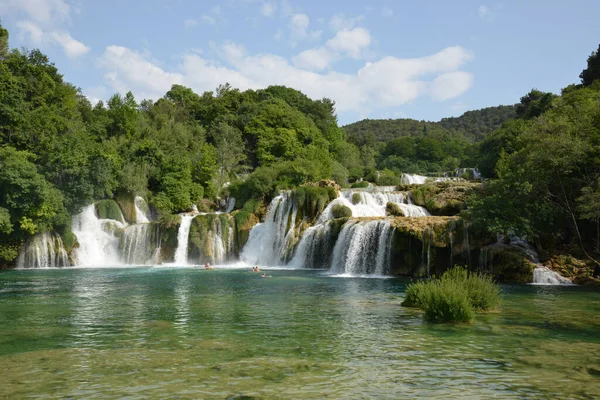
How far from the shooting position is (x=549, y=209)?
1061 inches

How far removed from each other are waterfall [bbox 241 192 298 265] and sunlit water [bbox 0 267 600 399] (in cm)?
1865

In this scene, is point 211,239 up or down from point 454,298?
up

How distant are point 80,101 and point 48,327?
59.0 meters

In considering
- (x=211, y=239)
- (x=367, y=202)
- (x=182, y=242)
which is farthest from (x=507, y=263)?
(x=182, y=242)

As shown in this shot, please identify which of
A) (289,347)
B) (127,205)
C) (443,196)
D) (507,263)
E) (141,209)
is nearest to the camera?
(289,347)

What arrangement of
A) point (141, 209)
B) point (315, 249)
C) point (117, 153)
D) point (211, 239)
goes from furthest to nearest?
point (117, 153) < point (141, 209) < point (211, 239) < point (315, 249)

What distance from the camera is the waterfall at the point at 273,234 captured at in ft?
134

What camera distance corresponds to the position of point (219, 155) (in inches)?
2392

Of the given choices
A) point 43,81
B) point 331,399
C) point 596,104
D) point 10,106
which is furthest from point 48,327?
point 43,81

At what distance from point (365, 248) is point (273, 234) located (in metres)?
11.8

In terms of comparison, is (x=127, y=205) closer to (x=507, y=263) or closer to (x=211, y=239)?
(x=211, y=239)

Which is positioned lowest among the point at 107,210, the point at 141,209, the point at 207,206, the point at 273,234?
the point at 273,234

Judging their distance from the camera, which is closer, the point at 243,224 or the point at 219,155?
the point at 243,224

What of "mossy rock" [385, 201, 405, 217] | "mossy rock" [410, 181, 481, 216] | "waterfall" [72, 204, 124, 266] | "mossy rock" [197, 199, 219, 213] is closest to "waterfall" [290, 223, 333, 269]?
"mossy rock" [385, 201, 405, 217]
